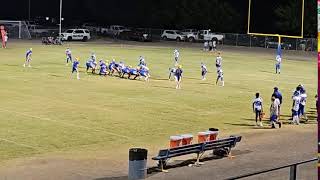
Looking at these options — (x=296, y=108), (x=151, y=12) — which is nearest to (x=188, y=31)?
(x=151, y=12)

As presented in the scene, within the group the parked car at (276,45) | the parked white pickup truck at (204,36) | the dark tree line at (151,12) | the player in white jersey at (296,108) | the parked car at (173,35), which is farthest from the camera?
the dark tree line at (151,12)

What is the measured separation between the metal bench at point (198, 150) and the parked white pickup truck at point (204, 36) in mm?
64628

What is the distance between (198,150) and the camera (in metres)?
17.1

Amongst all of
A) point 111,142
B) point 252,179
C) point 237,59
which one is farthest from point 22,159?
point 237,59

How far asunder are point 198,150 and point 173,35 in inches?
2774

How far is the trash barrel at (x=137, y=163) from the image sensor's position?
15.0 m

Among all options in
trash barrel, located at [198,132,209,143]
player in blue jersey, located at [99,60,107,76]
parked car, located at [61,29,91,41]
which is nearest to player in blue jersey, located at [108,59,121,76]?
player in blue jersey, located at [99,60,107,76]

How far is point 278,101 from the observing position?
23.1 meters

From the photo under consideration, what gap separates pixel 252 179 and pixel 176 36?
237 ft

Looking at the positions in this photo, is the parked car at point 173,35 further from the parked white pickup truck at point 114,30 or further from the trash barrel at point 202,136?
the trash barrel at point 202,136

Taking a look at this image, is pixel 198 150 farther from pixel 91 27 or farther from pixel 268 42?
pixel 91 27

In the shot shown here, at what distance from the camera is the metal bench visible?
1612 centimetres

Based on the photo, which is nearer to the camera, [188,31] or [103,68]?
[103,68]

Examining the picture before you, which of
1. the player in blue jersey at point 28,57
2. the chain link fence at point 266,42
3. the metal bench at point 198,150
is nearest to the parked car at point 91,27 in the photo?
the chain link fence at point 266,42
